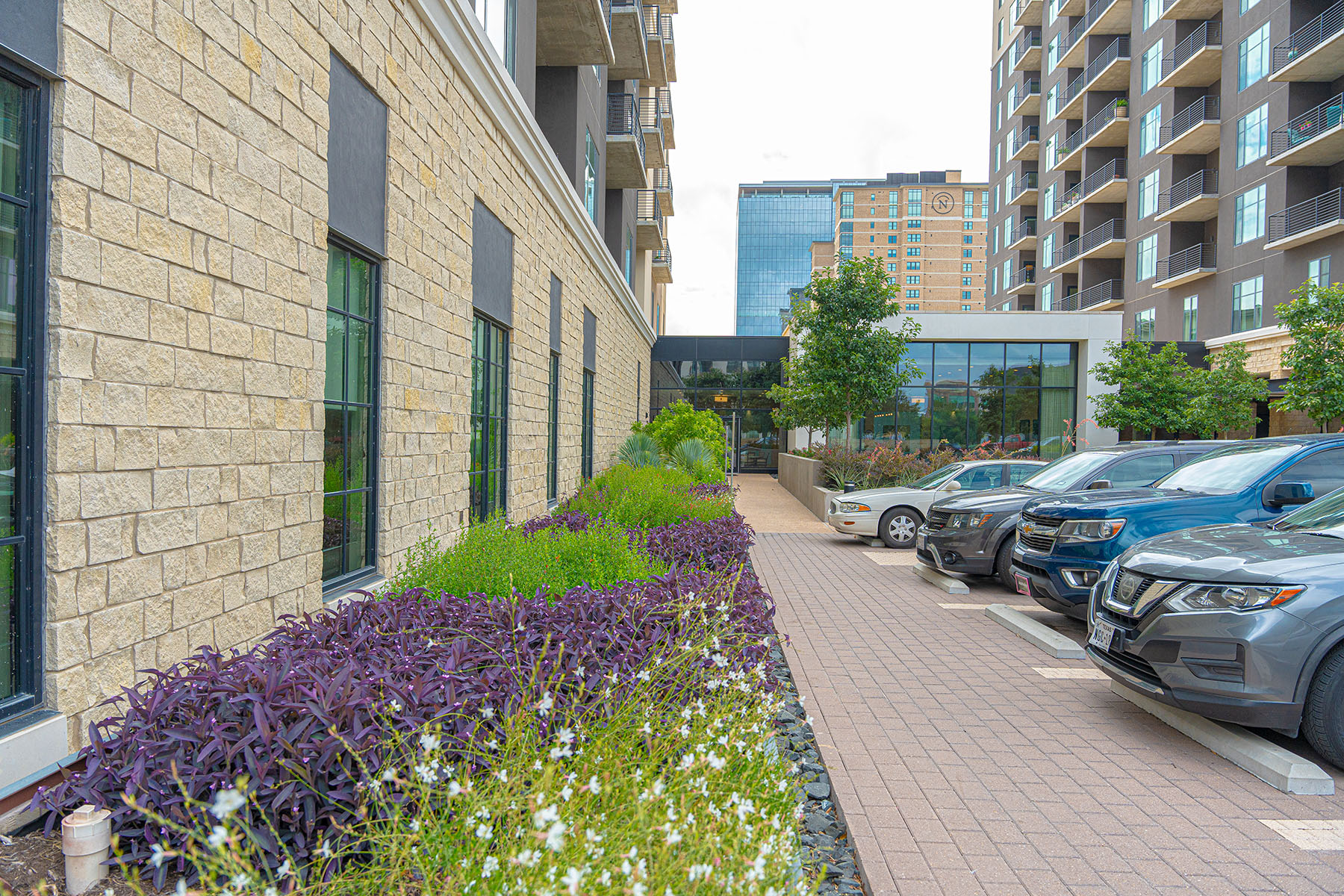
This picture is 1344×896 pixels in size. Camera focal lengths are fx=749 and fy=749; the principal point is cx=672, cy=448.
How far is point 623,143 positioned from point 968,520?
44.3 feet

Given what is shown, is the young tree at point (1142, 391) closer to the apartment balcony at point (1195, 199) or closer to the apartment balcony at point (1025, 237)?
the apartment balcony at point (1195, 199)

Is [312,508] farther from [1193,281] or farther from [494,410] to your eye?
[1193,281]

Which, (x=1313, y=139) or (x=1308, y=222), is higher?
(x=1313, y=139)

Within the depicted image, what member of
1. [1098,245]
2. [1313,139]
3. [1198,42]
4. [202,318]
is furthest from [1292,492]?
[1098,245]

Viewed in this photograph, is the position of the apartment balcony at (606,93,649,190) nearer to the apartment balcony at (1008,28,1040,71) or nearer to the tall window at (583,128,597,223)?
the tall window at (583,128,597,223)

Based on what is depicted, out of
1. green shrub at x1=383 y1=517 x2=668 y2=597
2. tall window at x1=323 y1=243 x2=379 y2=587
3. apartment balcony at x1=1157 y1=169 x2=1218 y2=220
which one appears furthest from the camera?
apartment balcony at x1=1157 y1=169 x2=1218 y2=220

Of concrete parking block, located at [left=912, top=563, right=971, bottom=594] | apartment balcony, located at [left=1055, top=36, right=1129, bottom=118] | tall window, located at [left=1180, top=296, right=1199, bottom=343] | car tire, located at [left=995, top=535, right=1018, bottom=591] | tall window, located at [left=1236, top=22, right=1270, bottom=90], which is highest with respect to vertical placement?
apartment balcony, located at [left=1055, top=36, right=1129, bottom=118]

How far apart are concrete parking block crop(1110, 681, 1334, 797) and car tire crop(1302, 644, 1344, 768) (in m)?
0.13

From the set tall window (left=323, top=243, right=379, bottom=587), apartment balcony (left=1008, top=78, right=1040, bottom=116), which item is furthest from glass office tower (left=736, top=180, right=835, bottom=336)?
tall window (left=323, top=243, right=379, bottom=587)

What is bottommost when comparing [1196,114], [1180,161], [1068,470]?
[1068,470]

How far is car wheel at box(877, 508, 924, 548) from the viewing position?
1353cm

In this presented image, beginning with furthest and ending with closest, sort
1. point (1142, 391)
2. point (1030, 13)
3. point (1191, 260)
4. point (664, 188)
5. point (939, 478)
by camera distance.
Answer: point (1030, 13)
point (1191, 260)
point (664, 188)
point (1142, 391)
point (939, 478)

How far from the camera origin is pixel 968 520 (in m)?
9.77

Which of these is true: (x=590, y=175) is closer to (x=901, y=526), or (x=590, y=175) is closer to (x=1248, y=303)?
(x=901, y=526)
